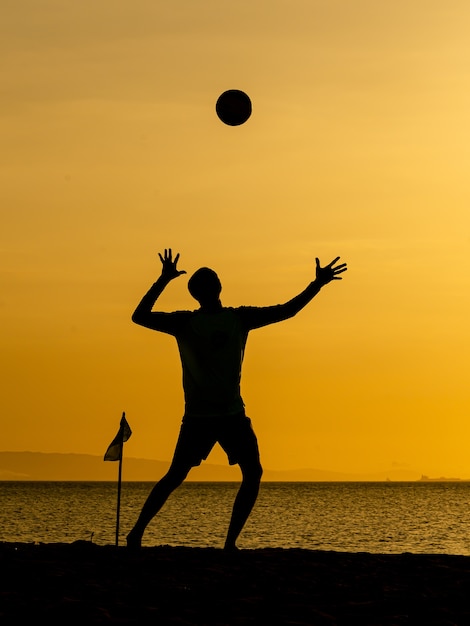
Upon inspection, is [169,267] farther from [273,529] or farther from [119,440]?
[273,529]

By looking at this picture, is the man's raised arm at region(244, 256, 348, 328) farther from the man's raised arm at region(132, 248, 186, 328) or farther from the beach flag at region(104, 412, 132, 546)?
the beach flag at region(104, 412, 132, 546)

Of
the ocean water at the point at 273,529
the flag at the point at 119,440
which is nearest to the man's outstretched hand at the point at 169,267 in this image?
the flag at the point at 119,440

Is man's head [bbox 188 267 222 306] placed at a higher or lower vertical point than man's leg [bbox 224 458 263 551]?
higher

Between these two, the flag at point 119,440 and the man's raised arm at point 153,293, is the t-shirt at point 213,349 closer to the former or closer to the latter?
the man's raised arm at point 153,293

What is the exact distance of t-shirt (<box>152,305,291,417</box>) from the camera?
11.3 metres

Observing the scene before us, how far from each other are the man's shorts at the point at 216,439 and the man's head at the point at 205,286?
108 centimetres

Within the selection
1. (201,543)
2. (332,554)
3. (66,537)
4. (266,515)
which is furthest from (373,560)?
(266,515)

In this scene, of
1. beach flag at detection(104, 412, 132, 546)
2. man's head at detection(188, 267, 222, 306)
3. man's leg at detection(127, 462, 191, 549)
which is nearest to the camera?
man's leg at detection(127, 462, 191, 549)

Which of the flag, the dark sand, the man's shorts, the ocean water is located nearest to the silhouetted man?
the man's shorts

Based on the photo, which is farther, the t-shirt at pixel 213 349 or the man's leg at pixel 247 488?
the man's leg at pixel 247 488

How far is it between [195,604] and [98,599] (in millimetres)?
706

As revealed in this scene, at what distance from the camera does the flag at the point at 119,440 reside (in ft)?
79.2

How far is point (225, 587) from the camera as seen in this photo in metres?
9.88

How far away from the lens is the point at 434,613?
30.3 ft
